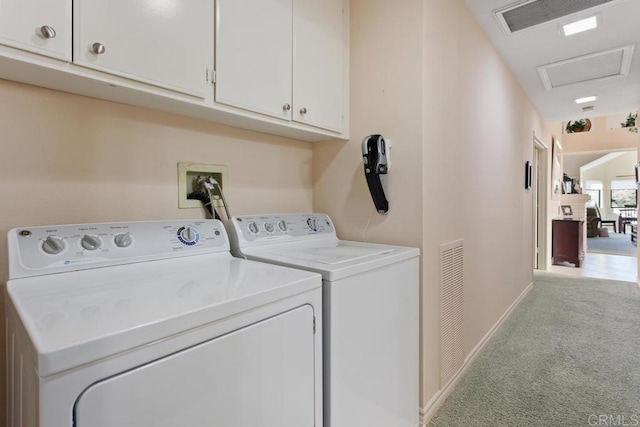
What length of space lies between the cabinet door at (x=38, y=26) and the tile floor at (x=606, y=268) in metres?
6.09

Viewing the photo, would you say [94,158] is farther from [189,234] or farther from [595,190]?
[595,190]

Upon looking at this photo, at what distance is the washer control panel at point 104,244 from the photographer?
0.96 m

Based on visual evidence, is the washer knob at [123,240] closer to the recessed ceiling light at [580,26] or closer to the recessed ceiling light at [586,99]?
the recessed ceiling light at [580,26]

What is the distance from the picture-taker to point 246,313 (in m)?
0.80

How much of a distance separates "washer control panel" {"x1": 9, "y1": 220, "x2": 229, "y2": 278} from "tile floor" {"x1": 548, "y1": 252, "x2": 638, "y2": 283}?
18.2 ft

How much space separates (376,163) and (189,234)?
95 centimetres

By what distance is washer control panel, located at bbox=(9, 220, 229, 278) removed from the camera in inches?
38.0

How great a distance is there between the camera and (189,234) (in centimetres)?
134

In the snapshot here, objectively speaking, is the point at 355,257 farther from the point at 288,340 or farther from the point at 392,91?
the point at 392,91

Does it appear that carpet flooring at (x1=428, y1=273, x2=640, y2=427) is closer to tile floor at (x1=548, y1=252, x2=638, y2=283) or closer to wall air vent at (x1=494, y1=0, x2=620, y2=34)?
tile floor at (x1=548, y1=252, x2=638, y2=283)

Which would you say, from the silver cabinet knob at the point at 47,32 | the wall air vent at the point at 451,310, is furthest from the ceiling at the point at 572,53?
the silver cabinet knob at the point at 47,32

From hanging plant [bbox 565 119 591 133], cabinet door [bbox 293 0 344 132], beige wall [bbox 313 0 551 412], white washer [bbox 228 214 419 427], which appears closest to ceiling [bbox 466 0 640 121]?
beige wall [bbox 313 0 551 412]

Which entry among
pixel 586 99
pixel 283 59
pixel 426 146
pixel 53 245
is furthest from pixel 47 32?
pixel 586 99

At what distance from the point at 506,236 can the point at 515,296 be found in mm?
781
